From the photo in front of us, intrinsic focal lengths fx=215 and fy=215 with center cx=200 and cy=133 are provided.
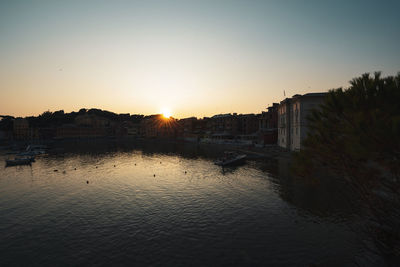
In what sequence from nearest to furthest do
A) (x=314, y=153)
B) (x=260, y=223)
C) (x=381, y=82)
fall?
(x=381, y=82)
(x=314, y=153)
(x=260, y=223)

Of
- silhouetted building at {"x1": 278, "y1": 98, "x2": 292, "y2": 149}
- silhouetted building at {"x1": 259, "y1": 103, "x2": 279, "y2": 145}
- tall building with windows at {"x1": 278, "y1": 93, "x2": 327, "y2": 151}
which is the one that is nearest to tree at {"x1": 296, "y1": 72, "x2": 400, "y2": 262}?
tall building with windows at {"x1": 278, "y1": 93, "x2": 327, "y2": 151}

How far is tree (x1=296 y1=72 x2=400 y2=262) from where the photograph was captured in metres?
8.24

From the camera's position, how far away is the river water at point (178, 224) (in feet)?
57.9

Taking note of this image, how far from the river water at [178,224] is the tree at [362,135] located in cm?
247

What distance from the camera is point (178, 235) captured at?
21.2m

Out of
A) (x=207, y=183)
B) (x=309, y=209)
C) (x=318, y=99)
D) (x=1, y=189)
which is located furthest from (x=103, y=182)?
(x=318, y=99)

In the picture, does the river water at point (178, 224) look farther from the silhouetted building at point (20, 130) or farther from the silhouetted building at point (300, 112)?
the silhouetted building at point (20, 130)

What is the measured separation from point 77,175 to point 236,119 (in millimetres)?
103937

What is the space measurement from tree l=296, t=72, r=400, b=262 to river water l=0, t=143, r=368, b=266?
2.47 metres

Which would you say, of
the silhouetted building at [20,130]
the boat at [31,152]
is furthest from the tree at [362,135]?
the silhouetted building at [20,130]

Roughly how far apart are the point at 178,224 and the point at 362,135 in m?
20.3

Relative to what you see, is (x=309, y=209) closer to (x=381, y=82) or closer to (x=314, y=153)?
(x=314, y=153)

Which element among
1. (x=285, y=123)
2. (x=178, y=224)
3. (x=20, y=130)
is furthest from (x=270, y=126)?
(x=20, y=130)

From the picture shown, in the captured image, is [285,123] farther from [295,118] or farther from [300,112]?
[300,112]
